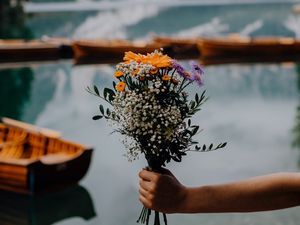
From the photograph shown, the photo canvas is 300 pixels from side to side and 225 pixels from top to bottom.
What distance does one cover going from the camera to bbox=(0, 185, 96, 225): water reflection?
7500 mm

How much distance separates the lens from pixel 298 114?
14.3 metres

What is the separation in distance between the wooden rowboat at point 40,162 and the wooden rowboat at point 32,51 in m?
14.4

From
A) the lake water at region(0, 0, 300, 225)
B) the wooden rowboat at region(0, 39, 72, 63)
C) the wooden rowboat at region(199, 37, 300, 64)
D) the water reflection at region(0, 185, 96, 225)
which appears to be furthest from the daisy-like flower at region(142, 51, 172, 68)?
the wooden rowboat at region(199, 37, 300, 64)

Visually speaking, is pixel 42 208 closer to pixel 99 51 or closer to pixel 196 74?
pixel 196 74

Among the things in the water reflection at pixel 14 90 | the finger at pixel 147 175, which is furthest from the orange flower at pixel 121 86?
the water reflection at pixel 14 90

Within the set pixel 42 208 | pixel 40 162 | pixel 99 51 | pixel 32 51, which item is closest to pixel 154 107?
pixel 40 162

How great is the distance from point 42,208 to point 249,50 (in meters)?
18.0

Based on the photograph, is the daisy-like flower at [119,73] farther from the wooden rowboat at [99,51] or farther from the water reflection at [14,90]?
the wooden rowboat at [99,51]

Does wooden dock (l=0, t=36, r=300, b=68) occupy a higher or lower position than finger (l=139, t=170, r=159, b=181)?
lower

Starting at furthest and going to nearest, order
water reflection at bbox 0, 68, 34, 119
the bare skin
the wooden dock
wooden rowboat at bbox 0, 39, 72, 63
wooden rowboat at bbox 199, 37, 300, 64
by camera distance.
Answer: wooden rowboat at bbox 199, 37, 300, 64 → the wooden dock → wooden rowboat at bbox 0, 39, 72, 63 → water reflection at bbox 0, 68, 34, 119 → the bare skin

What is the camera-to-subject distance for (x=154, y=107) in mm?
1827

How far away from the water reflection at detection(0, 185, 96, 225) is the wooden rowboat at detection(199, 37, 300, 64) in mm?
16881

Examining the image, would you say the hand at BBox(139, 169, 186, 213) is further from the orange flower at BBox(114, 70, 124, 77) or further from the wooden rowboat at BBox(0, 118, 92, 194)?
the wooden rowboat at BBox(0, 118, 92, 194)

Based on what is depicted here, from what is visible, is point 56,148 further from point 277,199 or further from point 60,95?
point 60,95
